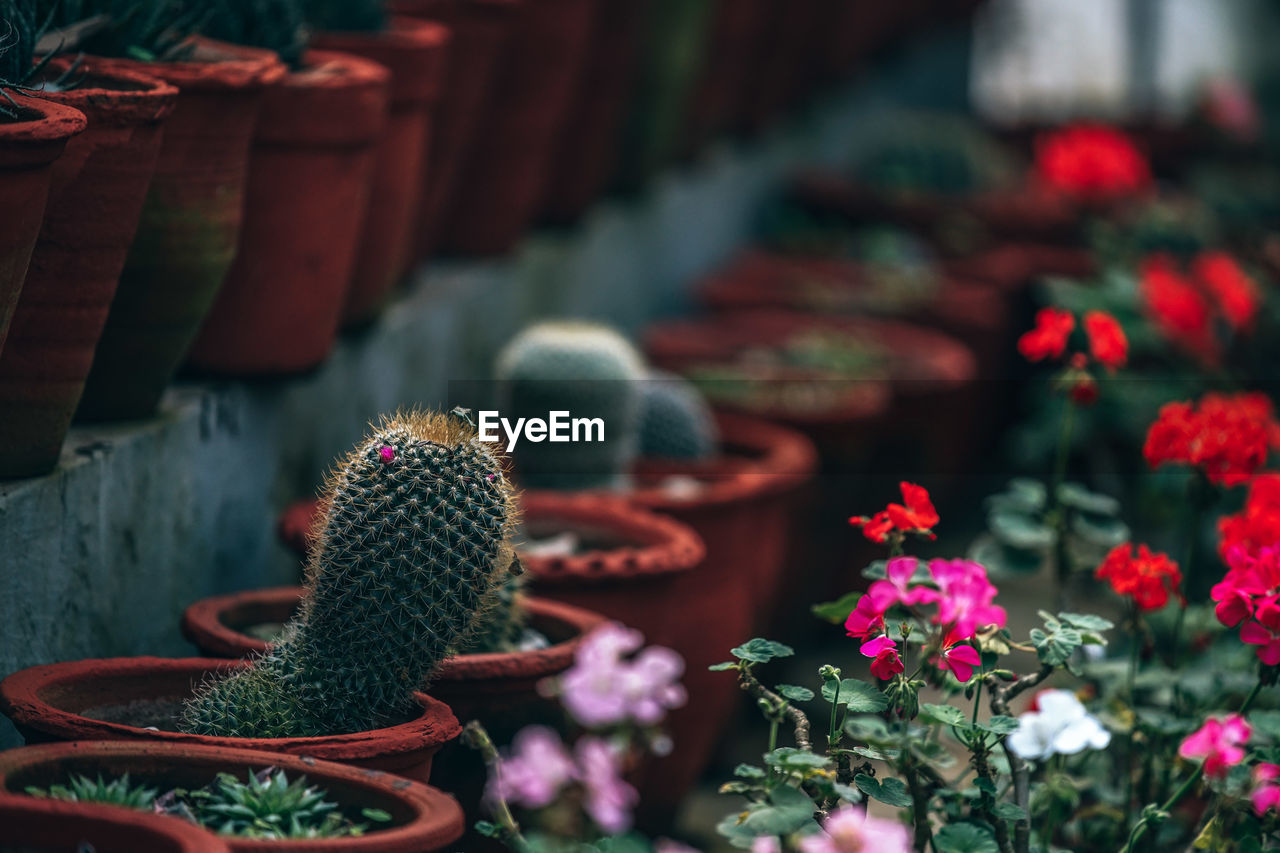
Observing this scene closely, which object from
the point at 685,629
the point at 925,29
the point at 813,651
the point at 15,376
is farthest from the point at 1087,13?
the point at 15,376

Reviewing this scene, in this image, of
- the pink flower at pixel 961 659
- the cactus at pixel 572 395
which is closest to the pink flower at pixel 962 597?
the pink flower at pixel 961 659

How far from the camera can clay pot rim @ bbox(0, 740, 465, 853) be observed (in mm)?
1550

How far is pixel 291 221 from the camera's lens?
8.47ft

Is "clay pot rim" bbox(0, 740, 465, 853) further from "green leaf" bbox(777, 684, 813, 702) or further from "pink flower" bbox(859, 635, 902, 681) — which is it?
"pink flower" bbox(859, 635, 902, 681)

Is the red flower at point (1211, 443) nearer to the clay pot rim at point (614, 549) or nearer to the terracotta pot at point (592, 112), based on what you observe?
the clay pot rim at point (614, 549)

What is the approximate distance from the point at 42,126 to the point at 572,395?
1559 millimetres

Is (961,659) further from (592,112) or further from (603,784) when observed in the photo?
(592,112)

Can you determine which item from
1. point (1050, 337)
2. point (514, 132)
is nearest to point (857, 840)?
point (1050, 337)

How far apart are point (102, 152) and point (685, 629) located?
1.30 meters

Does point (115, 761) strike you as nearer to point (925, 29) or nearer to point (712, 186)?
point (712, 186)

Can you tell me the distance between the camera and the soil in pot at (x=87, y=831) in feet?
4.64

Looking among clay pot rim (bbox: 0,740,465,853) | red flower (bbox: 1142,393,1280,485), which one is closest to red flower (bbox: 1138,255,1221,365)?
red flower (bbox: 1142,393,1280,485)

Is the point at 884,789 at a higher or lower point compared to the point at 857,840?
lower

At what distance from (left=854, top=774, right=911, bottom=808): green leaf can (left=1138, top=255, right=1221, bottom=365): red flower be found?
255cm
